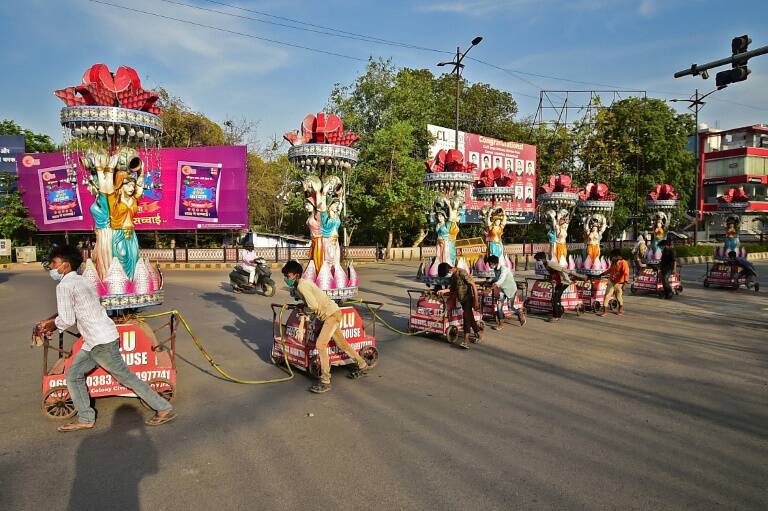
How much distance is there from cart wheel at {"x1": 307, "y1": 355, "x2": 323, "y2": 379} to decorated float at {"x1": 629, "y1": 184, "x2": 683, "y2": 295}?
12345 millimetres

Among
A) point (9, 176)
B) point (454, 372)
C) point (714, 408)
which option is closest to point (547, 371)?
point (454, 372)

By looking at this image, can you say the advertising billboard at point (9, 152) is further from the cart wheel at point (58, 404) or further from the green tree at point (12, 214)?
the cart wheel at point (58, 404)

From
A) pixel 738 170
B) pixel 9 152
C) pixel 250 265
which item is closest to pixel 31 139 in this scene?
pixel 9 152

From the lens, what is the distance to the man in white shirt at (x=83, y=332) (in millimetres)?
4871

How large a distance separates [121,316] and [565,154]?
1430 inches

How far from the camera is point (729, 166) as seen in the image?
4781cm

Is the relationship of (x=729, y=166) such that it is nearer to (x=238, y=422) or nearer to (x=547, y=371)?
(x=547, y=371)

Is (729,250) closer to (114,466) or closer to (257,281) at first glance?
(257,281)

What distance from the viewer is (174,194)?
2652 cm

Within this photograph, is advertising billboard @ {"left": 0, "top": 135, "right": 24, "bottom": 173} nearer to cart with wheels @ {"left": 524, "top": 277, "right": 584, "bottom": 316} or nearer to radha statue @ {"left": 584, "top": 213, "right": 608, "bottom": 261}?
cart with wheels @ {"left": 524, "top": 277, "right": 584, "bottom": 316}

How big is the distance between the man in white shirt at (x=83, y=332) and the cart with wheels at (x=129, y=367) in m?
0.37

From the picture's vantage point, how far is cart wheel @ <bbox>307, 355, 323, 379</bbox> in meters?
6.72

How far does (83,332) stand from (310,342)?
2.77 metres

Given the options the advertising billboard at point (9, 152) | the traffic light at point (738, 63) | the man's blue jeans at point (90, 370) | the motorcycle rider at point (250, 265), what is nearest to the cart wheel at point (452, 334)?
the man's blue jeans at point (90, 370)
